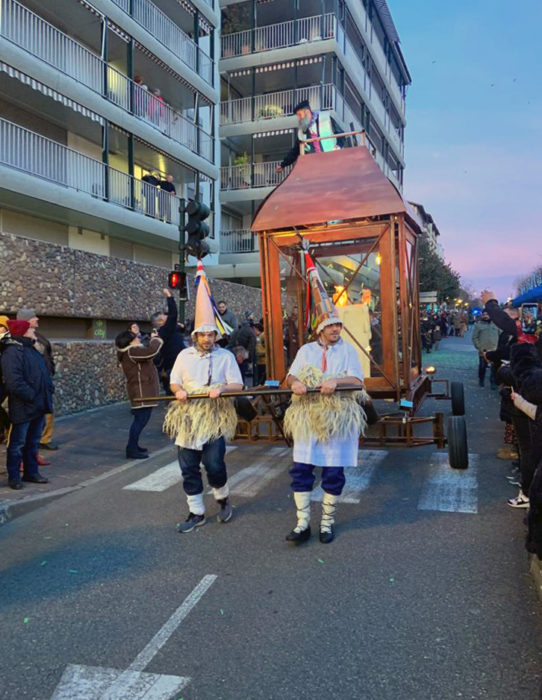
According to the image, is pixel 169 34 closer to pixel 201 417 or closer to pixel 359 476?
pixel 359 476

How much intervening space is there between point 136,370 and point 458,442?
14.1ft

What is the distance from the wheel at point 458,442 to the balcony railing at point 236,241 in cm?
2239

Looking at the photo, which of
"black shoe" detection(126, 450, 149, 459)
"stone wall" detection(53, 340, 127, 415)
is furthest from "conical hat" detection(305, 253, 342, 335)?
"stone wall" detection(53, 340, 127, 415)

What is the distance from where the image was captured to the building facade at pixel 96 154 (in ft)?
36.9

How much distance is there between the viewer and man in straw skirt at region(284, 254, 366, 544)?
445cm

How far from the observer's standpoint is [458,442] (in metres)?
6.34

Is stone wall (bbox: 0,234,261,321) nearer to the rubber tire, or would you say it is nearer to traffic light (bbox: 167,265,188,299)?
traffic light (bbox: 167,265,188,299)

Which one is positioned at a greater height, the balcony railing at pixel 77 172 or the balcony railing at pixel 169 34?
the balcony railing at pixel 169 34

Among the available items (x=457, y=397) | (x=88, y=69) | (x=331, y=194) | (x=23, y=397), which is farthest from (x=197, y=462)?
(x=88, y=69)

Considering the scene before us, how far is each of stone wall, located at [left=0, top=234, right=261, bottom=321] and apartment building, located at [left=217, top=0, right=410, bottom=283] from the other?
40.3 feet

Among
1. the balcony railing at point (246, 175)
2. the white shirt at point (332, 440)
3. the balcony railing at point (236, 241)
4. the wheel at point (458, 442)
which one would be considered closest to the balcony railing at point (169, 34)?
the balcony railing at point (246, 175)

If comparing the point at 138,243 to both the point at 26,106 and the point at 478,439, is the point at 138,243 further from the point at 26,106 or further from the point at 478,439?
the point at 478,439

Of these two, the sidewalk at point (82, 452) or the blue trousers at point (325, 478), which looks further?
the sidewalk at point (82, 452)

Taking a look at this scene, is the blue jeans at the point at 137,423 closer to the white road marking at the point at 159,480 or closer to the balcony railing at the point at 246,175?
the white road marking at the point at 159,480
